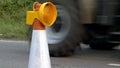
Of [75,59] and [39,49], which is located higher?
[39,49]

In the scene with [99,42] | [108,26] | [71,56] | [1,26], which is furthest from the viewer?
[1,26]

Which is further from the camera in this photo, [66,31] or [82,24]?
[66,31]

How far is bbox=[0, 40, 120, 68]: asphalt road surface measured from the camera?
7680 millimetres

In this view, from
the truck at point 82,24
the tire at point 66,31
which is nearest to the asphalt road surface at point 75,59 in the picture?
the tire at point 66,31

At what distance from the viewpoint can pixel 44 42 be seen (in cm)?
475

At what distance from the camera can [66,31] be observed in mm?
8453

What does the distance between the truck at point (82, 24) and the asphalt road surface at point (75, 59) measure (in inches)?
11.4

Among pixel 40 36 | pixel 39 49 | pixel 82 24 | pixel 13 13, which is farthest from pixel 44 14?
pixel 13 13

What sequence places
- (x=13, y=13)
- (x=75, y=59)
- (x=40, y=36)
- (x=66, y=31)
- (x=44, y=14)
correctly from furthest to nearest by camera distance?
1. (x=13, y=13)
2. (x=66, y=31)
3. (x=75, y=59)
4. (x=40, y=36)
5. (x=44, y=14)

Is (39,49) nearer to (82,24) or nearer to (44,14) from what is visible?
(44,14)

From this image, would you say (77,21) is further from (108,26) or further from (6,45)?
(6,45)

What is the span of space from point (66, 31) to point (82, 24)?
0.34m

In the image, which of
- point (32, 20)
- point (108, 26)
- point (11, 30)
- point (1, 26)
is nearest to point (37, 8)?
point (32, 20)

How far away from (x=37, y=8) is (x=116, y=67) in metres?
3.06
